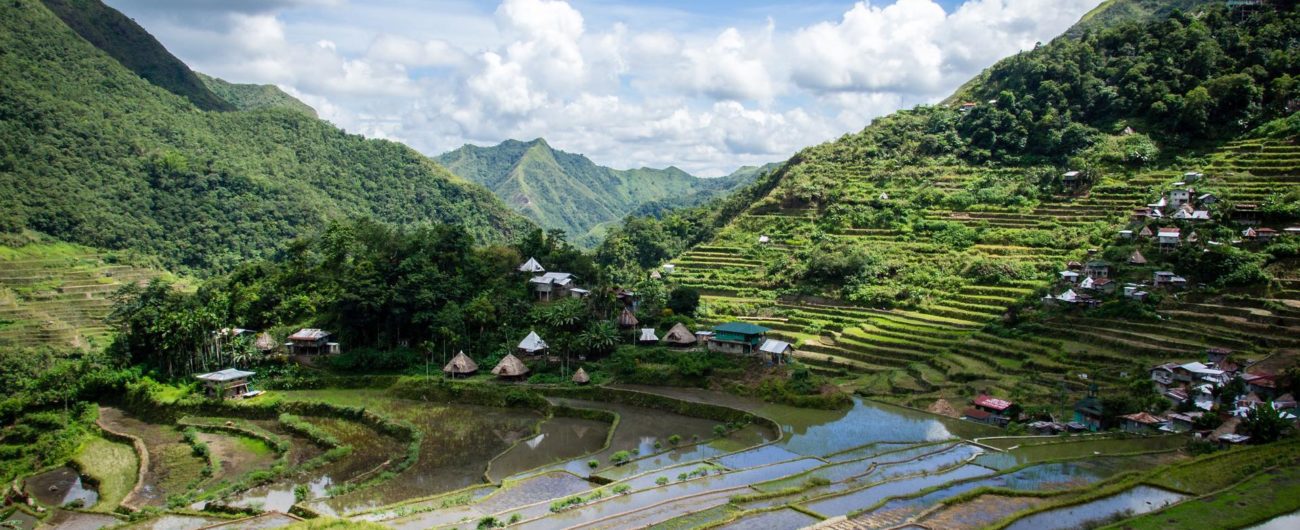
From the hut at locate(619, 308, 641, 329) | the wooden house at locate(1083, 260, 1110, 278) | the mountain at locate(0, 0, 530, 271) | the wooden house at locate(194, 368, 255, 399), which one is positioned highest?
the mountain at locate(0, 0, 530, 271)

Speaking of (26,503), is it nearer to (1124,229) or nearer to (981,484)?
(981,484)

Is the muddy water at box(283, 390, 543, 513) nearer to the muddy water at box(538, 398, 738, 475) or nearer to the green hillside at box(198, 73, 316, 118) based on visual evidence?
the muddy water at box(538, 398, 738, 475)

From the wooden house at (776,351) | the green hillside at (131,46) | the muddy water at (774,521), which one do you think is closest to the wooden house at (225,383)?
the wooden house at (776,351)

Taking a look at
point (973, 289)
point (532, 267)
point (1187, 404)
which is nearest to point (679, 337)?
point (532, 267)

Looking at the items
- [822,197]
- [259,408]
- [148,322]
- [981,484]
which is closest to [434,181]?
[822,197]

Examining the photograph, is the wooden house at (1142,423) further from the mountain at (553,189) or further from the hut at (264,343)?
the mountain at (553,189)

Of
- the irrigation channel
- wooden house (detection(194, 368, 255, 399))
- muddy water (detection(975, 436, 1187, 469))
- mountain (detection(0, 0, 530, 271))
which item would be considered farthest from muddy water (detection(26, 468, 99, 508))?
mountain (detection(0, 0, 530, 271))
